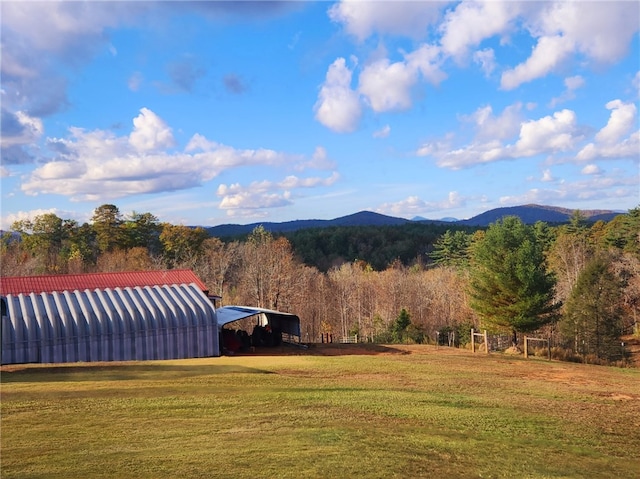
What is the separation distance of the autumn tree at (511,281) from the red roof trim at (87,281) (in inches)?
710

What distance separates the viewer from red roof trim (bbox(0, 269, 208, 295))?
24.8 meters

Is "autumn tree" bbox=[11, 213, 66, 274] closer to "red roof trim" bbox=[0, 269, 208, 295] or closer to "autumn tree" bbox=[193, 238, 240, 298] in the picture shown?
"autumn tree" bbox=[193, 238, 240, 298]

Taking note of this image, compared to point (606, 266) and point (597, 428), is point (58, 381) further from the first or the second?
point (606, 266)

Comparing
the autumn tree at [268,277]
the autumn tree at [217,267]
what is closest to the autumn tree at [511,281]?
the autumn tree at [268,277]

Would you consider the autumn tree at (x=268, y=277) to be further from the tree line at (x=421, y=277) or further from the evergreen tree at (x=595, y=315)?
the evergreen tree at (x=595, y=315)

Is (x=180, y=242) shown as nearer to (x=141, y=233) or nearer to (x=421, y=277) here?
(x=141, y=233)

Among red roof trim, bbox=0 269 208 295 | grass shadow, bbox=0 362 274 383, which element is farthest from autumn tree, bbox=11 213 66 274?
grass shadow, bbox=0 362 274 383

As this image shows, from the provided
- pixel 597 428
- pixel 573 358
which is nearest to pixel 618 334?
pixel 573 358

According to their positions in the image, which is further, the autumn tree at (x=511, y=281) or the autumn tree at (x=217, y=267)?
the autumn tree at (x=217, y=267)

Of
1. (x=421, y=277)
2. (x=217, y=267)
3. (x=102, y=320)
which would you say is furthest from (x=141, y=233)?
(x=102, y=320)

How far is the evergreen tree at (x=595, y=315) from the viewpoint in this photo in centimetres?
3700

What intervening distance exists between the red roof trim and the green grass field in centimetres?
980

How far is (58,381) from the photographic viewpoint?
14039mm

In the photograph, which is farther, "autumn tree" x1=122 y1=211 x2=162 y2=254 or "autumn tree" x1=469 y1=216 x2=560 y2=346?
"autumn tree" x1=122 y1=211 x2=162 y2=254
